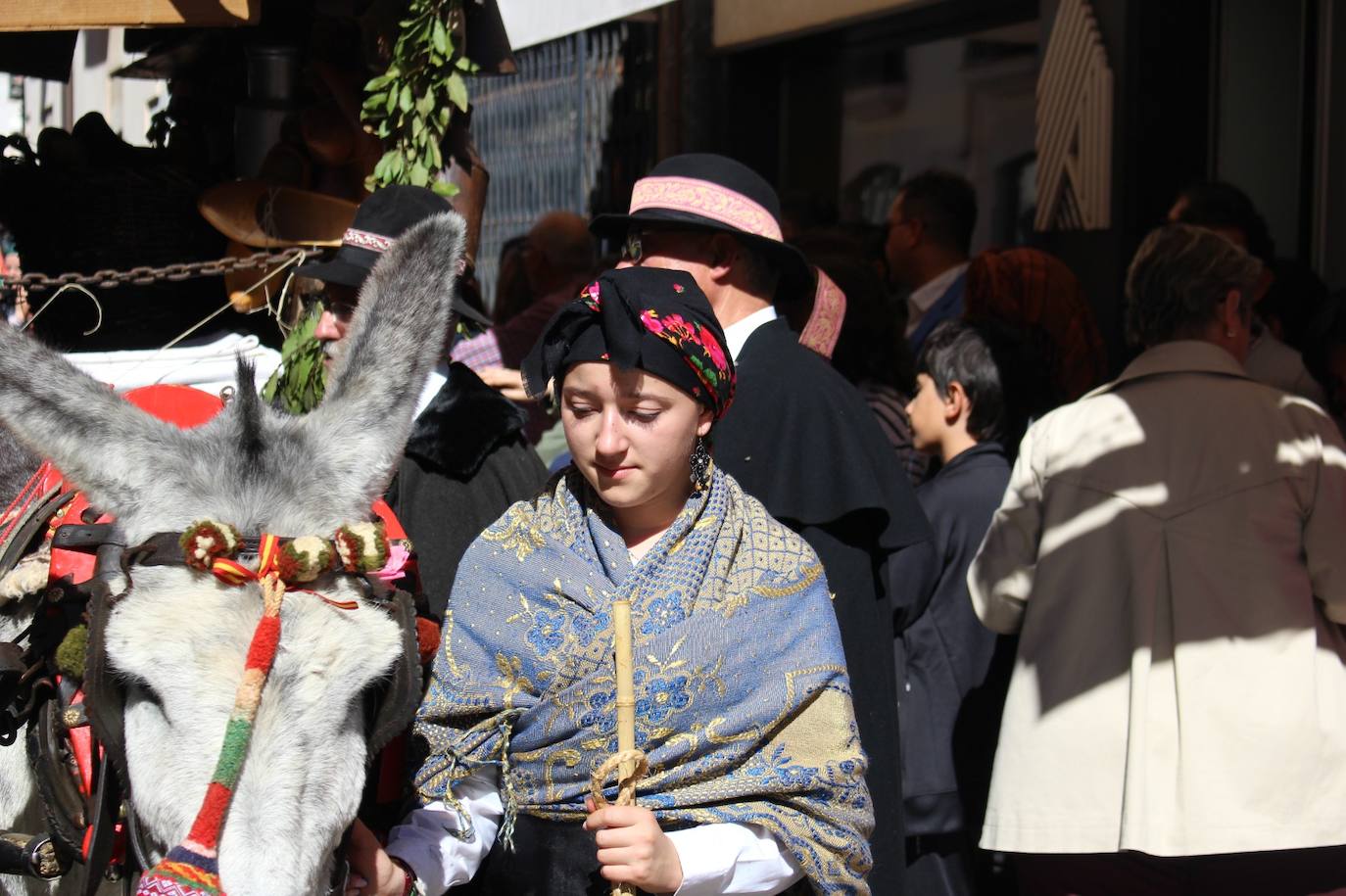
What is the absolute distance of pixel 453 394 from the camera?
3449 millimetres

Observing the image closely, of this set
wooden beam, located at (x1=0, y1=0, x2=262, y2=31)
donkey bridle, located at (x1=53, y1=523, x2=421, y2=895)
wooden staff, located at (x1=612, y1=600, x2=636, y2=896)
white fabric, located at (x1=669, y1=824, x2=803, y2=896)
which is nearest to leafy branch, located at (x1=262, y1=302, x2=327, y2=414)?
wooden beam, located at (x1=0, y1=0, x2=262, y2=31)

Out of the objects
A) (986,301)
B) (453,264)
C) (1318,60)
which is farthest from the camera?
(1318,60)

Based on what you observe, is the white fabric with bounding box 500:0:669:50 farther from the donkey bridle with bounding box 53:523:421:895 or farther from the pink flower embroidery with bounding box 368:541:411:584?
the donkey bridle with bounding box 53:523:421:895

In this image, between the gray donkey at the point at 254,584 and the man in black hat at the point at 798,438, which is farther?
the man in black hat at the point at 798,438

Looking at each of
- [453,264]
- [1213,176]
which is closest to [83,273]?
[453,264]

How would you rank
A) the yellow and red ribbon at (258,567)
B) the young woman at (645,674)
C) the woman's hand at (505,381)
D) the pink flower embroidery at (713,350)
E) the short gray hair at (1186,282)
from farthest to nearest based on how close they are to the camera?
the woman's hand at (505,381) < the short gray hair at (1186,282) < the pink flower embroidery at (713,350) < the young woman at (645,674) < the yellow and red ribbon at (258,567)

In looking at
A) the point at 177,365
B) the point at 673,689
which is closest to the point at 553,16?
the point at 177,365

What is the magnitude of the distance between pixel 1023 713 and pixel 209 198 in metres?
2.40

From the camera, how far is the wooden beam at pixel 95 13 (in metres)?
3.21

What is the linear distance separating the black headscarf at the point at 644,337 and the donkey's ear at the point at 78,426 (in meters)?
0.63

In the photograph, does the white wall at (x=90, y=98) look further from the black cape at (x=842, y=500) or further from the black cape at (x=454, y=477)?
the black cape at (x=842, y=500)

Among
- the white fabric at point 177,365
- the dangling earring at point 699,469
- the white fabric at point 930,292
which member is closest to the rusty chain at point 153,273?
the white fabric at point 177,365

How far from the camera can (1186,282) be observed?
13.0ft

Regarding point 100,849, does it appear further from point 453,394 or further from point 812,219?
point 812,219
